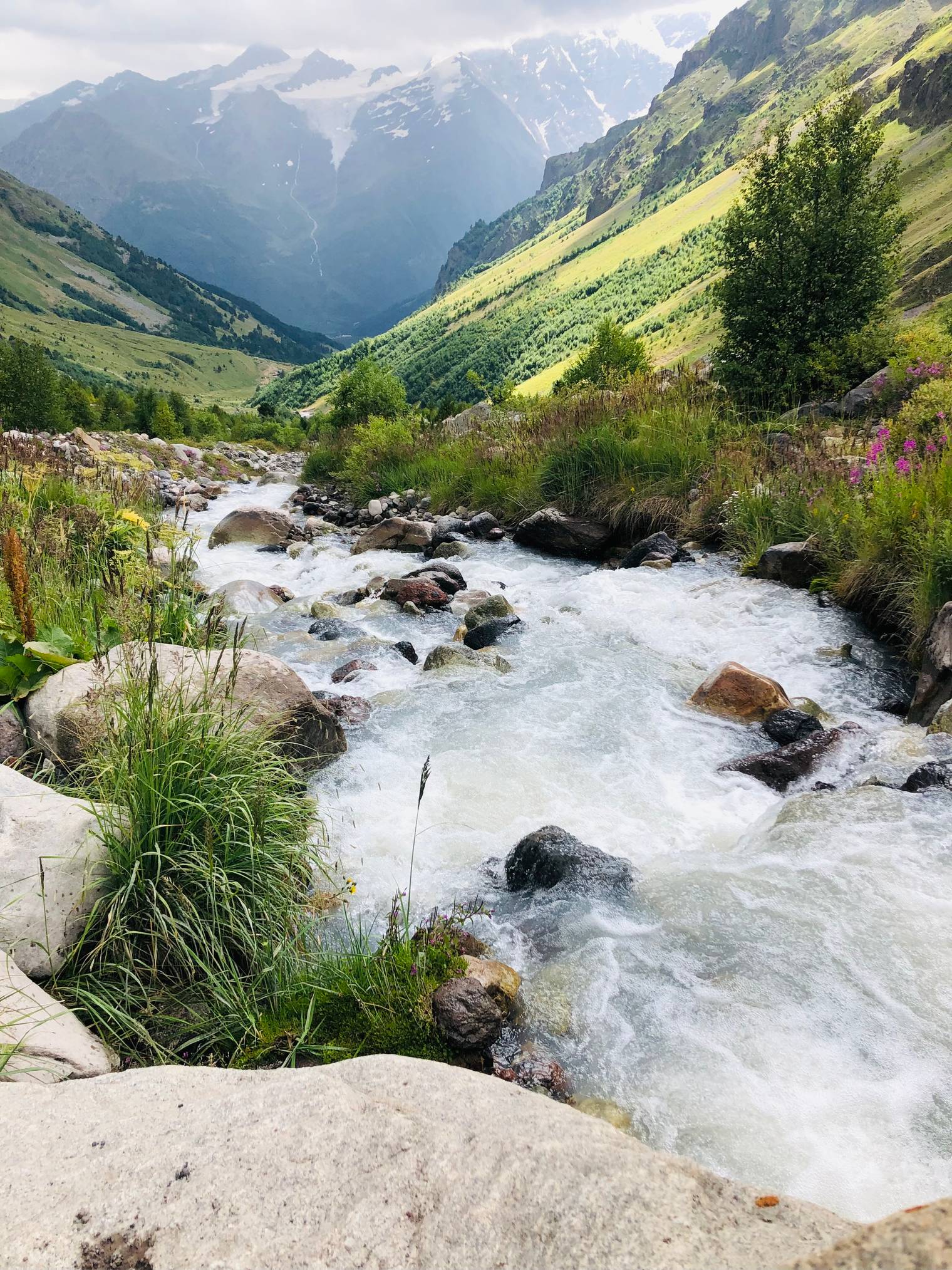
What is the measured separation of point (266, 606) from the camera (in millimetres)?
11539

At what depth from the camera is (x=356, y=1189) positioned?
1707 mm

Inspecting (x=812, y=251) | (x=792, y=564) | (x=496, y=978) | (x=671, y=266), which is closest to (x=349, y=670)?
(x=496, y=978)

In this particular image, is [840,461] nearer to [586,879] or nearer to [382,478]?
[586,879]

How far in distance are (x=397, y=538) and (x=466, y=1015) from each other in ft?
43.5

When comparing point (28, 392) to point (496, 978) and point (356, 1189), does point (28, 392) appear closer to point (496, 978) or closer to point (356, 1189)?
point (496, 978)

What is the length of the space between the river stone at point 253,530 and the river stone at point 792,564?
11.0 m

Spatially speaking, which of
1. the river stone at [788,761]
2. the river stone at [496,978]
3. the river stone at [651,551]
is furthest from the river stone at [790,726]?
the river stone at [651,551]

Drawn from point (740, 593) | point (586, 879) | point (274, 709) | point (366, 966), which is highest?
point (274, 709)

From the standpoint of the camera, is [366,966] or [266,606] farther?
[266,606]

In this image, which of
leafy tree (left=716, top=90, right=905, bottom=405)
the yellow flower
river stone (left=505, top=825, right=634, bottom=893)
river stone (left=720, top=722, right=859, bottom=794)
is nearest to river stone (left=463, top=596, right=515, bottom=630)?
the yellow flower

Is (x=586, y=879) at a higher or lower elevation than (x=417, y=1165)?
lower

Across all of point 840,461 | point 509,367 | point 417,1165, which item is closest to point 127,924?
point 417,1165

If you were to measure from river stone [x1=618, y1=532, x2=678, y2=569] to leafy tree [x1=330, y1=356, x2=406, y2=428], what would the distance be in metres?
19.8

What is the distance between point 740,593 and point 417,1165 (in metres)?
9.01
